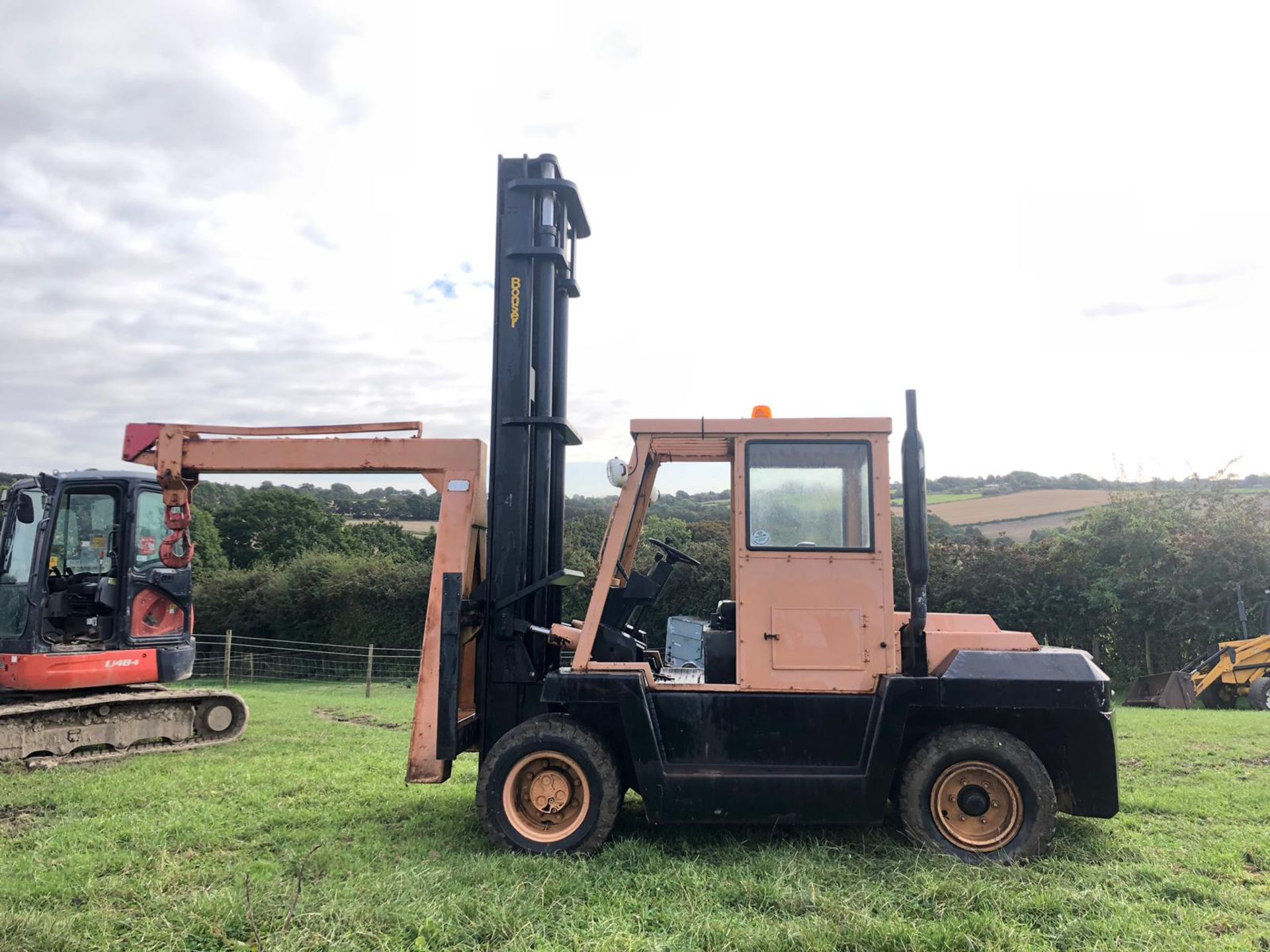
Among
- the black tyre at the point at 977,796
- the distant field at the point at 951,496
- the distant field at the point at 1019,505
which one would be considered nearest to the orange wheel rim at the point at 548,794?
the black tyre at the point at 977,796

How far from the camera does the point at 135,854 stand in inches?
213

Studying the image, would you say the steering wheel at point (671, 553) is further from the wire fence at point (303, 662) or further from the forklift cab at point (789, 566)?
the wire fence at point (303, 662)

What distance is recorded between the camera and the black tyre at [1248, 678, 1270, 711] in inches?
597

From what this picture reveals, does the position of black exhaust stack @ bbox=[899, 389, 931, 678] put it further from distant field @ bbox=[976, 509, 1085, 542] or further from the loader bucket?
distant field @ bbox=[976, 509, 1085, 542]

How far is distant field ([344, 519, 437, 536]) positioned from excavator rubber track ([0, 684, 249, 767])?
54.1 feet

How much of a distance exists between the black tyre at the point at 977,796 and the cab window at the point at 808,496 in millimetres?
1359

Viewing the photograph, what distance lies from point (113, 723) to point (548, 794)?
682cm

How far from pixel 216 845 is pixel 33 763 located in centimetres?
Result: 475

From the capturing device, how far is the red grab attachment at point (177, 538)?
6.36 metres

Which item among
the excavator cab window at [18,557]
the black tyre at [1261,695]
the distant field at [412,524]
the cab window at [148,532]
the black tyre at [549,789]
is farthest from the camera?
the distant field at [412,524]

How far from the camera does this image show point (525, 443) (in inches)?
247

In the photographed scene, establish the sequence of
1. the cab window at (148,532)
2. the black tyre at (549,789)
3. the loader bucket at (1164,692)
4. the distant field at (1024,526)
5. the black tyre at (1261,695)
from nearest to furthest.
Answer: the black tyre at (549,789)
the cab window at (148,532)
the black tyre at (1261,695)
the loader bucket at (1164,692)
the distant field at (1024,526)

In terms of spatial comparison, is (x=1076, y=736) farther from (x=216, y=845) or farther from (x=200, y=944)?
(x=216, y=845)

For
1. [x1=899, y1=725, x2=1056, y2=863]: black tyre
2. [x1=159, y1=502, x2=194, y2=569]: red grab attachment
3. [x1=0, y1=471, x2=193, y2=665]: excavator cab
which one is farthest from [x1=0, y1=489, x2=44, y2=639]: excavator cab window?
[x1=899, y1=725, x2=1056, y2=863]: black tyre
